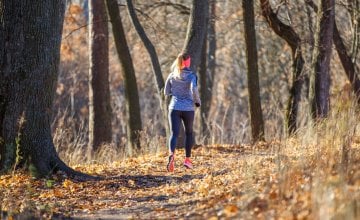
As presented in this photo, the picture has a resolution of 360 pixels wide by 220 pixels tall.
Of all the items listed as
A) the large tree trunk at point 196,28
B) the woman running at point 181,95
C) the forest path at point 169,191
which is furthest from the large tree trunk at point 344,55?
the woman running at point 181,95

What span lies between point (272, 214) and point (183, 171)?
5.55 metres

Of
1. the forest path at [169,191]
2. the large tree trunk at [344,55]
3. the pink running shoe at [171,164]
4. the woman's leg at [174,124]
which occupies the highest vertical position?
the large tree trunk at [344,55]

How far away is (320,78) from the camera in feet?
49.7

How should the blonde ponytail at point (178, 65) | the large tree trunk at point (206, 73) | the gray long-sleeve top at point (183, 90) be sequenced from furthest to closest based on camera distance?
the large tree trunk at point (206, 73) < the gray long-sleeve top at point (183, 90) < the blonde ponytail at point (178, 65)

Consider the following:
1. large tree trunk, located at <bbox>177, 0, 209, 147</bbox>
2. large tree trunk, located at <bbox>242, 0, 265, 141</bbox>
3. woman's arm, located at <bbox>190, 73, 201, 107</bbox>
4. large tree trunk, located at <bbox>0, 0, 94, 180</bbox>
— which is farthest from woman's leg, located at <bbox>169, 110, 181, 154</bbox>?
large tree trunk, located at <bbox>242, 0, 265, 141</bbox>

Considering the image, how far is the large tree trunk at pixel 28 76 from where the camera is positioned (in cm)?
1125

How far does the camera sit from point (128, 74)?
18625mm

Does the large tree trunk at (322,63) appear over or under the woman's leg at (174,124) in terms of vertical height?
over

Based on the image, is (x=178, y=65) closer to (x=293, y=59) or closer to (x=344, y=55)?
(x=293, y=59)

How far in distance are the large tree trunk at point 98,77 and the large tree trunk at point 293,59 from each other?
391 centimetres

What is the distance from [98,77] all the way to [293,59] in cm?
473

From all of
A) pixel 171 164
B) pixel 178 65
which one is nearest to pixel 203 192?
pixel 171 164

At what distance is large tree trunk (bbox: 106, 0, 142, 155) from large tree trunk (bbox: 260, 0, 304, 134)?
3.48m

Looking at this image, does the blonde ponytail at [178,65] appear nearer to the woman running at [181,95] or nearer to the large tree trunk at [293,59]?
the woman running at [181,95]
